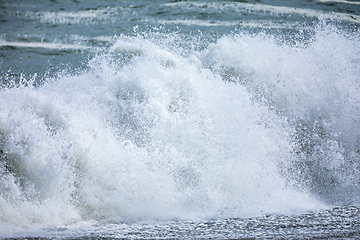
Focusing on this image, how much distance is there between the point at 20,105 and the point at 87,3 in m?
8.00

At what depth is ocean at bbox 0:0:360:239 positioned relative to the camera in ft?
11.8

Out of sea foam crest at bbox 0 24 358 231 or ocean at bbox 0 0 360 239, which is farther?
sea foam crest at bbox 0 24 358 231

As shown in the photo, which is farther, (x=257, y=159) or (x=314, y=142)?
(x=314, y=142)

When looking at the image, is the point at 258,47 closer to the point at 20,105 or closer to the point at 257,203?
the point at 257,203

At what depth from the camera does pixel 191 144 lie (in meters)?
4.60

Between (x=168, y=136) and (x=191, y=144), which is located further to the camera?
(x=168, y=136)

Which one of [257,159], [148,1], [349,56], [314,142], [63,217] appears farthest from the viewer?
[148,1]

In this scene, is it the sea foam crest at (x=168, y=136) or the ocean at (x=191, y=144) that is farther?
the sea foam crest at (x=168, y=136)

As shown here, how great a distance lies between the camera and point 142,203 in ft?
12.7

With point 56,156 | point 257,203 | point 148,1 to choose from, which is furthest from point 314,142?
point 148,1

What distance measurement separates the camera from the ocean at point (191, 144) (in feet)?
11.8

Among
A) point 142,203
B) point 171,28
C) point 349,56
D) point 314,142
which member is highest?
point 171,28

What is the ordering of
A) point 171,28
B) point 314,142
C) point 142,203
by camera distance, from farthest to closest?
point 171,28 < point 314,142 < point 142,203

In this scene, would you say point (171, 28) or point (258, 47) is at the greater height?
point (171, 28)
